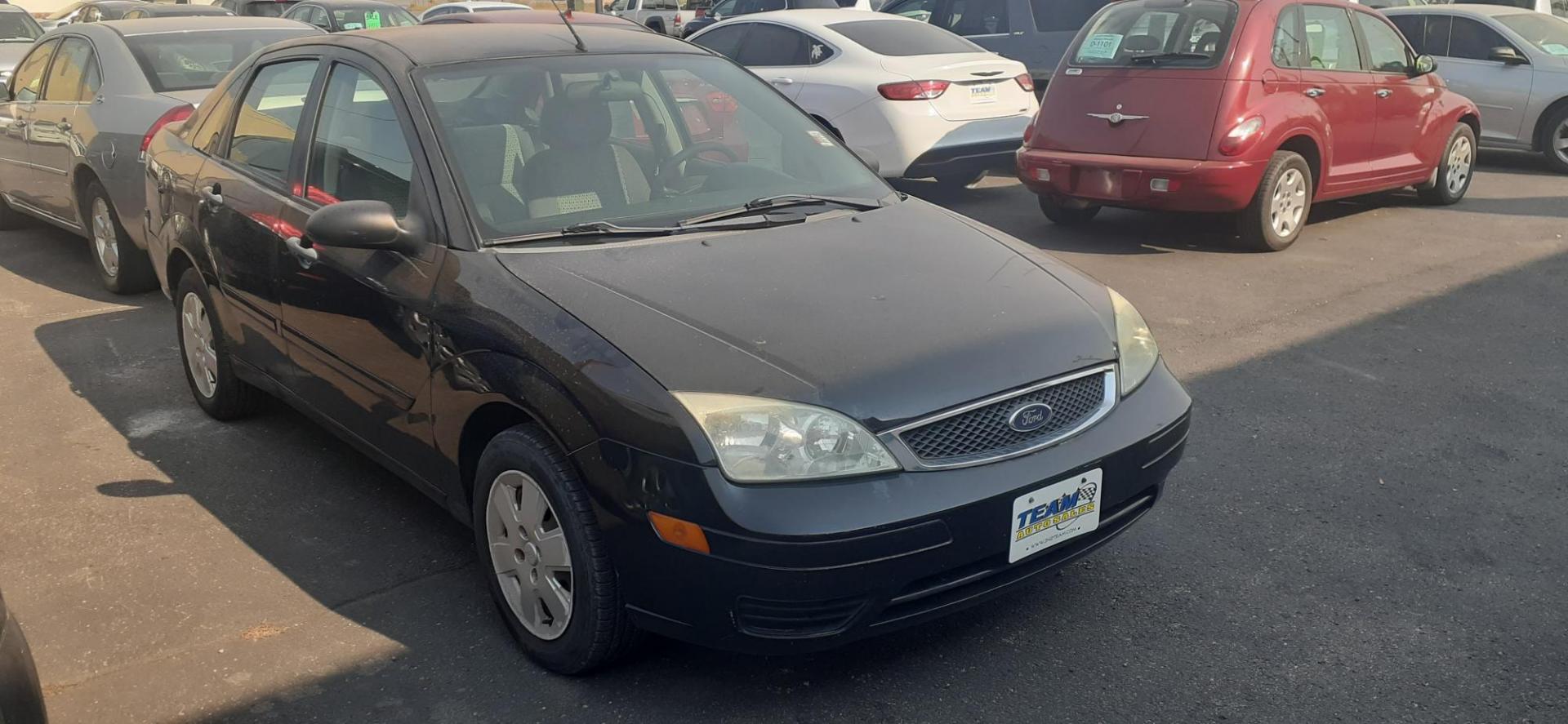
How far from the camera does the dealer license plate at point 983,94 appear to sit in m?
9.59

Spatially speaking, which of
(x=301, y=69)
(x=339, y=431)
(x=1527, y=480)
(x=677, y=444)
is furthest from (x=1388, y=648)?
(x=301, y=69)

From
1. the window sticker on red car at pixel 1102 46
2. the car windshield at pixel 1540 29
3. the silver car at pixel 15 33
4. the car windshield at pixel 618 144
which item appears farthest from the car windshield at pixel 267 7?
the car windshield at pixel 618 144

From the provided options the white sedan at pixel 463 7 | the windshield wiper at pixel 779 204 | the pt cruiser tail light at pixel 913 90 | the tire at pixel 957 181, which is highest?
the windshield wiper at pixel 779 204

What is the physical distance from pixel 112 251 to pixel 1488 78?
1100 cm

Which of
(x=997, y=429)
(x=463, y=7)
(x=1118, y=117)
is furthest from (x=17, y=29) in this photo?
(x=997, y=429)

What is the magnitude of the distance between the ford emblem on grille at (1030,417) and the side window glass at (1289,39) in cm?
577

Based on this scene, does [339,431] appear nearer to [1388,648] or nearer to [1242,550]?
[1242,550]

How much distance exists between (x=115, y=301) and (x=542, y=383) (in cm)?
548

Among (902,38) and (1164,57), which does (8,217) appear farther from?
(1164,57)

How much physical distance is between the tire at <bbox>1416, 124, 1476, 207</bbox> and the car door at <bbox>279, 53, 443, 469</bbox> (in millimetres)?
8144

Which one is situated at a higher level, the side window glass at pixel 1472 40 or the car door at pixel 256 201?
the car door at pixel 256 201

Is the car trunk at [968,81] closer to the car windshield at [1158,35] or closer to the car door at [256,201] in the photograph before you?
the car windshield at [1158,35]

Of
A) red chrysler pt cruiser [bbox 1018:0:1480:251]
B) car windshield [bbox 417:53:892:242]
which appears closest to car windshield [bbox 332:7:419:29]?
red chrysler pt cruiser [bbox 1018:0:1480:251]

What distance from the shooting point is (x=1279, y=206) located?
324 inches
